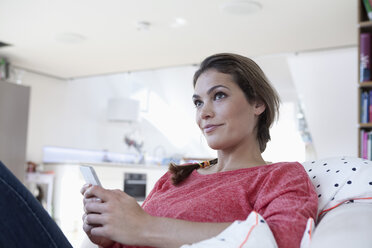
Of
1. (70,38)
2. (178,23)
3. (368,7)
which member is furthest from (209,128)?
(70,38)

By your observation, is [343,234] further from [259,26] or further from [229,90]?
[259,26]

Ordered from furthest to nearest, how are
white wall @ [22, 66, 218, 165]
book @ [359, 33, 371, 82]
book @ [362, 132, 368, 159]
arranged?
1. white wall @ [22, 66, 218, 165]
2. book @ [359, 33, 371, 82]
3. book @ [362, 132, 368, 159]

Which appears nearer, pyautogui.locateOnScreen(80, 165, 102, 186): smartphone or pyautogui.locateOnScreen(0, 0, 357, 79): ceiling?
pyautogui.locateOnScreen(80, 165, 102, 186): smartphone

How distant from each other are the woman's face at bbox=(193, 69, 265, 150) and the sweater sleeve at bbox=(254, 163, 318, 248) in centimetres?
23

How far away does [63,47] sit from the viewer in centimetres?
519

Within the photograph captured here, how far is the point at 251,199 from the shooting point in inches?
44.8

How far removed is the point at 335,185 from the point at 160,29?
3.50 meters

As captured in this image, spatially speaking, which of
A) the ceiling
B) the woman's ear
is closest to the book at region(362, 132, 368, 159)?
the ceiling

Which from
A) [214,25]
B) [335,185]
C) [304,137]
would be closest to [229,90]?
[335,185]

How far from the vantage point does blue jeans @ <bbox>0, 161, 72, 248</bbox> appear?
36.3 inches

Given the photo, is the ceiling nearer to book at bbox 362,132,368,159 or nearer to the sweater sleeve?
book at bbox 362,132,368,159

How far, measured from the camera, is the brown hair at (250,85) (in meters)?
1.33

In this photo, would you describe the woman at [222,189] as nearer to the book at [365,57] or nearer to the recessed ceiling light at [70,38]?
the book at [365,57]

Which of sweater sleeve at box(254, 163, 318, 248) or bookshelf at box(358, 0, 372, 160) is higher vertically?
bookshelf at box(358, 0, 372, 160)
